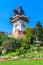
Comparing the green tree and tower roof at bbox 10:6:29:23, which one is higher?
tower roof at bbox 10:6:29:23

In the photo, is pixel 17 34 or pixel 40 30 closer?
pixel 40 30

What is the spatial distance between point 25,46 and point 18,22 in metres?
26.8

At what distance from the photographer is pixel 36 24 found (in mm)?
41938

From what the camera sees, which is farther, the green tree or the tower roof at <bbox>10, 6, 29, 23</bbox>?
the tower roof at <bbox>10, 6, 29, 23</bbox>

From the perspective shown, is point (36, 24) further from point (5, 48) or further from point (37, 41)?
point (5, 48)

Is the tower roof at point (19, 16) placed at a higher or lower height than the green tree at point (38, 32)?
higher

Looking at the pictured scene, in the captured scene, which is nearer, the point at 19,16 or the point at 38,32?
the point at 38,32

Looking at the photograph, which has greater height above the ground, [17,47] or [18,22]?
[18,22]

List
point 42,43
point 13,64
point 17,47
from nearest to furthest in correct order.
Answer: point 13,64 < point 17,47 < point 42,43

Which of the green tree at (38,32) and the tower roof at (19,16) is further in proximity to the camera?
the tower roof at (19,16)

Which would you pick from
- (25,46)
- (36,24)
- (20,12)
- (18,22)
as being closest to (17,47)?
(25,46)

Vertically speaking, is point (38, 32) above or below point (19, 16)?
below

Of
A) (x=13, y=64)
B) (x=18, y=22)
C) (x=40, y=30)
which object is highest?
(x=18, y=22)

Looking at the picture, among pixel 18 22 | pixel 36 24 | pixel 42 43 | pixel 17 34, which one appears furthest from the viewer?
pixel 18 22
